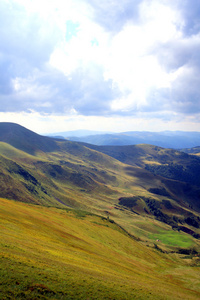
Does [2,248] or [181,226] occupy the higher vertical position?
[2,248]

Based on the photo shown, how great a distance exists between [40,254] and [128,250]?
57188 millimetres

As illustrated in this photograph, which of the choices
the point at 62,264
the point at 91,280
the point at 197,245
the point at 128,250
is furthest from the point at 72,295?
the point at 197,245

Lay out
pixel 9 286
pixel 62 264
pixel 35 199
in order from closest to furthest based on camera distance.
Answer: pixel 9 286
pixel 62 264
pixel 35 199

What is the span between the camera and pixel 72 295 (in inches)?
953

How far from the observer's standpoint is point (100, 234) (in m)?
91.2

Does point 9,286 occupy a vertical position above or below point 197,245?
above

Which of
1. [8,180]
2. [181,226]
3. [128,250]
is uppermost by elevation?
[8,180]

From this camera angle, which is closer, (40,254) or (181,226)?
(40,254)

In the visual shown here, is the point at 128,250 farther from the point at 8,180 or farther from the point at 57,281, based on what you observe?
the point at 8,180

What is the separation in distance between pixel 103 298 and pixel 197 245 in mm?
139536

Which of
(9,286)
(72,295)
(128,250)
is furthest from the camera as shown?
(128,250)

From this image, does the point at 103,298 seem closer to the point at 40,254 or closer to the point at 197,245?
the point at 40,254

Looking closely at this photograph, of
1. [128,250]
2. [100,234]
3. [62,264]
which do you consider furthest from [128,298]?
[100,234]

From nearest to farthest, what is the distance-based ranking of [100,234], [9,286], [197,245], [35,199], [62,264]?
[9,286] → [62,264] → [100,234] → [197,245] → [35,199]
